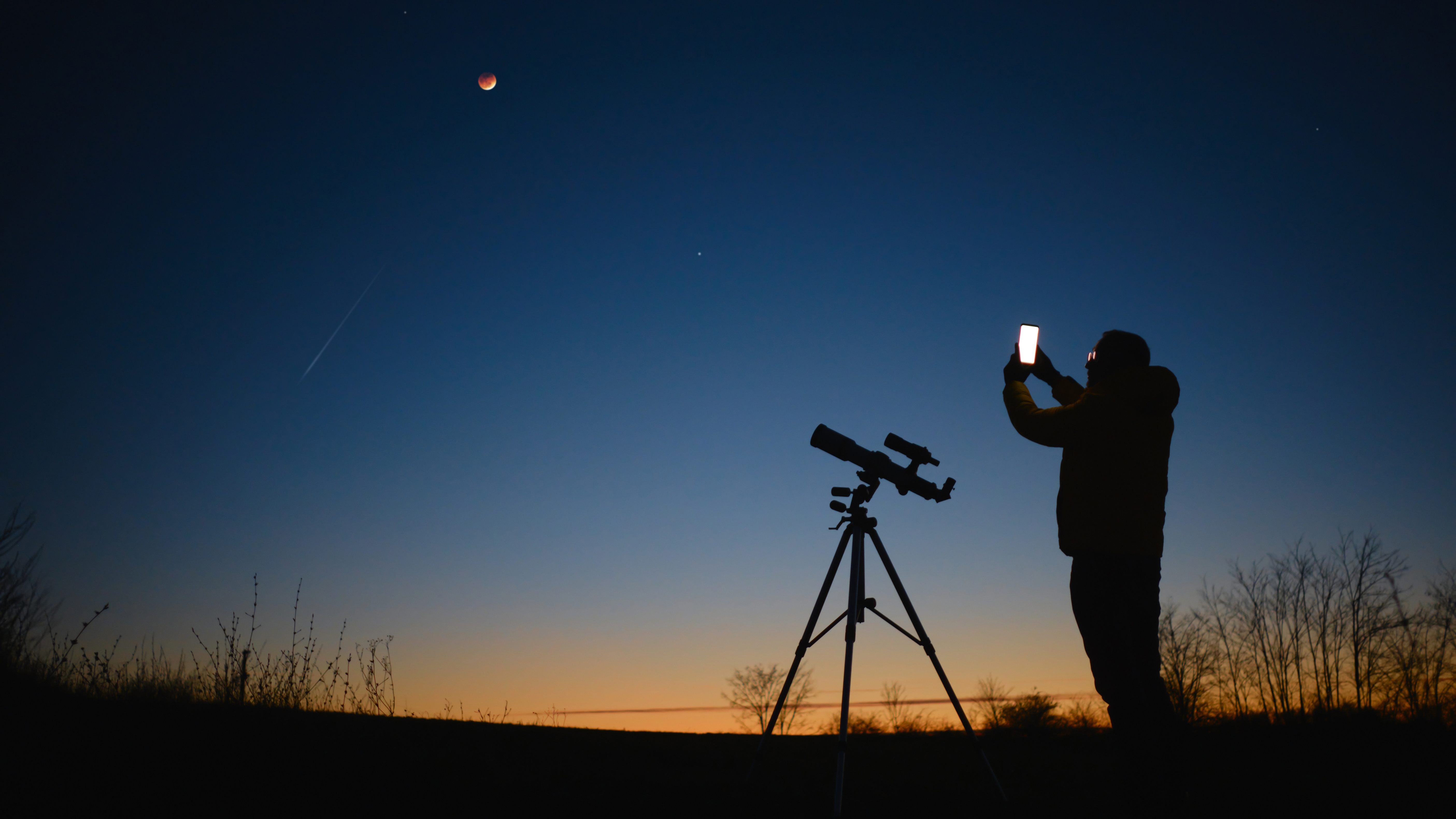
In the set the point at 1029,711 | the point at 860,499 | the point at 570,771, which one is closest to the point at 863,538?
the point at 860,499

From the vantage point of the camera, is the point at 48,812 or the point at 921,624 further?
the point at 921,624

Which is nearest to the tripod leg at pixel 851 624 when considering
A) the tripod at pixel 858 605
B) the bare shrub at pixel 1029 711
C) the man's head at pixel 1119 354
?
the tripod at pixel 858 605

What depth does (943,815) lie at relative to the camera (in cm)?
335

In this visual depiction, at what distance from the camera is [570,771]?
4.15 meters

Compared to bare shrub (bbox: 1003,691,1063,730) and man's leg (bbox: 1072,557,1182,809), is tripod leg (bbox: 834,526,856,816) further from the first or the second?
bare shrub (bbox: 1003,691,1063,730)

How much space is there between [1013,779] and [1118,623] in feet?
7.58

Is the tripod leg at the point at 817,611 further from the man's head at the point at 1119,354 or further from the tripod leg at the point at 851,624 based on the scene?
the man's head at the point at 1119,354

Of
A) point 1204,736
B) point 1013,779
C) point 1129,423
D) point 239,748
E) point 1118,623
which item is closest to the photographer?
point 1118,623

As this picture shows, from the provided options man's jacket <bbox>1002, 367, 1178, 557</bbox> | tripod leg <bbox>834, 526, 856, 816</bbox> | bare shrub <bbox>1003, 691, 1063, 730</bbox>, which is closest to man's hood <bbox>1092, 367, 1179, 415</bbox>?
man's jacket <bbox>1002, 367, 1178, 557</bbox>

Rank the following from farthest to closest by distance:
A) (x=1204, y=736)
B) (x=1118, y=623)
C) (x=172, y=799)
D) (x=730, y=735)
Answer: (x=1204, y=736) → (x=730, y=735) → (x=172, y=799) → (x=1118, y=623)

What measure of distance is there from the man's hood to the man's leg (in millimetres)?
645

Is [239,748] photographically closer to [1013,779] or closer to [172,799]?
[172,799]

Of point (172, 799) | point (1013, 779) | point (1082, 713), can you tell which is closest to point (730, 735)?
point (1013, 779)

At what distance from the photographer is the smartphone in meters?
3.52
